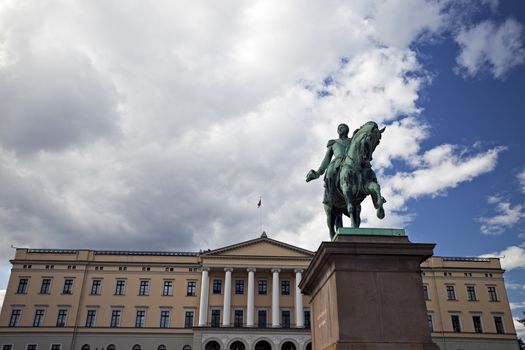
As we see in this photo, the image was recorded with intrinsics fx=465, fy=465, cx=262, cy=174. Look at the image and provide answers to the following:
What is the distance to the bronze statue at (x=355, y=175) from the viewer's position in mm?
8383

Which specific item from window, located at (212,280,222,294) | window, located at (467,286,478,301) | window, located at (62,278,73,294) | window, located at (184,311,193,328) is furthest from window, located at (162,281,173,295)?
window, located at (467,286,478,301)

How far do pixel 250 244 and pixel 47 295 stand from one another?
76.0ft

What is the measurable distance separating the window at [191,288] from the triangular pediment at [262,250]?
149 inches

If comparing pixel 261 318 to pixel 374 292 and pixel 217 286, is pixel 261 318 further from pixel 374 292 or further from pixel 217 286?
pixel 374 292

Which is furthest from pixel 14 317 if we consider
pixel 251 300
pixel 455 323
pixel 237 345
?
pixel 455 323

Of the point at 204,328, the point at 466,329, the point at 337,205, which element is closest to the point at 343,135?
the point at 337,205

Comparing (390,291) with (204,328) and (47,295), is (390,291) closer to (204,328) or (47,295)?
(204,328)

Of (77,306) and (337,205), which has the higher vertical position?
(77,306)

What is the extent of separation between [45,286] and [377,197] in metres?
52.4

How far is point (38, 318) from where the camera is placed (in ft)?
166

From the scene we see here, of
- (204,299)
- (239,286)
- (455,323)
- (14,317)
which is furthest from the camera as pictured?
(239,286)

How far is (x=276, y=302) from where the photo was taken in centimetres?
5128

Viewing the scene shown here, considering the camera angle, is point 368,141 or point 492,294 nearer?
point 368,141

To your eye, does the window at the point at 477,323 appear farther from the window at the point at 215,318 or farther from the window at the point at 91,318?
the window at the point at 91,318
